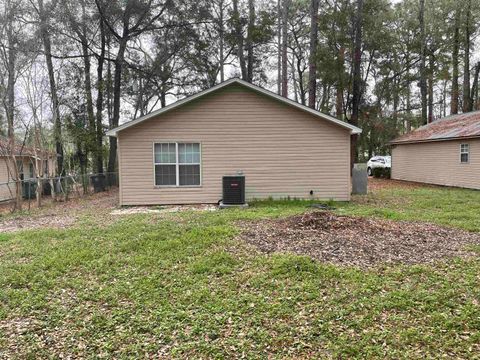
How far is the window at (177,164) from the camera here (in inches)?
424

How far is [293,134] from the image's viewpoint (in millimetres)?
10945

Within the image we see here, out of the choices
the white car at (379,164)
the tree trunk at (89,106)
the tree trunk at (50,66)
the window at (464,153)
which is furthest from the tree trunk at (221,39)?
the window at (464,153)

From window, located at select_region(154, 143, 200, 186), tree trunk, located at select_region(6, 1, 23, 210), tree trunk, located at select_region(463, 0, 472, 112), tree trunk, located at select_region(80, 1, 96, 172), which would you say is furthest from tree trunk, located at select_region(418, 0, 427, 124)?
tree trunk, located at select_region(6, 1, 23, 210)

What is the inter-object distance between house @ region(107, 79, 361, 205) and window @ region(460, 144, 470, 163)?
23.3 feet

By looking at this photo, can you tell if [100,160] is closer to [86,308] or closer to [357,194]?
[357,194]

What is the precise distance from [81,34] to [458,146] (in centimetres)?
1872

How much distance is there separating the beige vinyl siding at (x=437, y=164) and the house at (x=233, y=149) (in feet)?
22.9

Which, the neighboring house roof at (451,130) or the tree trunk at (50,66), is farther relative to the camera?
the neighboring house roof at (451,130)

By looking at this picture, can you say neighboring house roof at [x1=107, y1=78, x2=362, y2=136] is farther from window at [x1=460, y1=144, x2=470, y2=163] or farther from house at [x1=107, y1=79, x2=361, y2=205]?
window at [x1=460, y1=144, x2=470, y2=163]

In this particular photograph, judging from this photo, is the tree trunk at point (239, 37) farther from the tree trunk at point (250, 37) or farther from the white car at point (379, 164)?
the white car at point (379, 164)

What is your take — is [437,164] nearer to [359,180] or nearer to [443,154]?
[443,154]

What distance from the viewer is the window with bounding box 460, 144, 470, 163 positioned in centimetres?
1477

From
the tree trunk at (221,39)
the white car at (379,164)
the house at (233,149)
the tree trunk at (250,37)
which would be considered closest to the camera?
the house at (233,149)

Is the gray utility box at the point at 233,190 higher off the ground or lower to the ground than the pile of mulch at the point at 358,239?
higher
